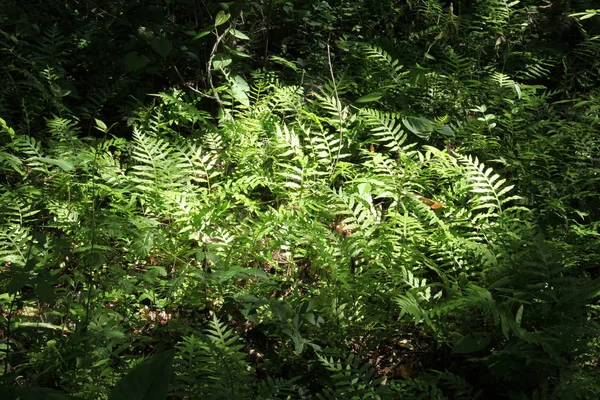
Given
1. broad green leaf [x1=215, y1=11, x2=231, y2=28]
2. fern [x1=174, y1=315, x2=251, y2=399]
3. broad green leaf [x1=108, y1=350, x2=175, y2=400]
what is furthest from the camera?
broad green leaf [x1=215, y1=11, x2=231, y2=28]

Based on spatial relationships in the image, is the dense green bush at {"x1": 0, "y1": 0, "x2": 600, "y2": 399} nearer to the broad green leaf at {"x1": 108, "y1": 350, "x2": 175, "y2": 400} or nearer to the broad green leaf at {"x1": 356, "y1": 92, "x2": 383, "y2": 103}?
the broad green leaf at {"x1": 108, "y1": 350, "x2": 175, "y2": 400}

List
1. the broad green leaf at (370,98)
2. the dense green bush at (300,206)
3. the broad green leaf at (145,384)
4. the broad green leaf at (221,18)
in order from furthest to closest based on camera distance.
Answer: the broad green leaf at (370,98), the broad green leaf at (221,18), the dense green bush at (300,206), the broad green leaf at (145,384)

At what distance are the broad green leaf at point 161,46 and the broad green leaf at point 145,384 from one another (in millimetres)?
3011

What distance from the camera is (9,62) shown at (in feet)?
15.4

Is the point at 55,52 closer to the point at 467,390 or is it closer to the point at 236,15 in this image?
the point at 236,15

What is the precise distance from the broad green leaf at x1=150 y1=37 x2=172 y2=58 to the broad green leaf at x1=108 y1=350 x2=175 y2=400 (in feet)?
9.88

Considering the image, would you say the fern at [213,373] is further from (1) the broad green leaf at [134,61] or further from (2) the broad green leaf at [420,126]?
(1) the broad green leaf at [134,61]

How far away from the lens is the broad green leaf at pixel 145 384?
62.0 inches

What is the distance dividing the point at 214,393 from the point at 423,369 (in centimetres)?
109

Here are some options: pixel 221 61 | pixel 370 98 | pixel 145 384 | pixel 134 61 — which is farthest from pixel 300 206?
pixel 145 384

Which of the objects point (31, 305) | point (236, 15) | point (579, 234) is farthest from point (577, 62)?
point (31, 305)

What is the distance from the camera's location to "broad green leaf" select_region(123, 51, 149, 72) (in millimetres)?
4328

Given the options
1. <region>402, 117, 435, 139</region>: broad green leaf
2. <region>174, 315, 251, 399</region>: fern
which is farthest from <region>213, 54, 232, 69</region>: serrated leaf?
<region>174, 315, 251, 399</region>: fern

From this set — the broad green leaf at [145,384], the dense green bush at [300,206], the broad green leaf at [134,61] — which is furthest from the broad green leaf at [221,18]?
the broad green leaf at [145,384]
